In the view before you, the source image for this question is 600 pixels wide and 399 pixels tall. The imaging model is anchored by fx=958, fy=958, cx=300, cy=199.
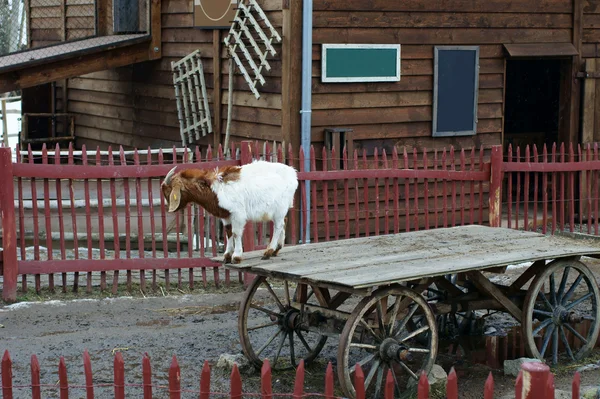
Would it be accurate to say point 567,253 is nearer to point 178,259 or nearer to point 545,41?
point 178,259

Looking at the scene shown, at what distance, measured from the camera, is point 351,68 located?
12117 mm

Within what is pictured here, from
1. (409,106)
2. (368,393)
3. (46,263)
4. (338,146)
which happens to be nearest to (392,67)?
(409,106)

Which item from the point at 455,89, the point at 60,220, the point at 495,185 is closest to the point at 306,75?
the point at 455,89

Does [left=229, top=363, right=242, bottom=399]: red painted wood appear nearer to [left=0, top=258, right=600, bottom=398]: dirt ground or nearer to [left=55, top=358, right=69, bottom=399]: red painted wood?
[left=55, top=358, right=69, bottom=399]: red painted wood

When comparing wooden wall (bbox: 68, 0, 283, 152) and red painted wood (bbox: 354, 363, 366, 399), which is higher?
wooden wall (bbox: 68, 0, 283, 152)

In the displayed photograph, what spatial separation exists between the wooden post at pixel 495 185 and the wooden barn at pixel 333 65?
6.30 feet

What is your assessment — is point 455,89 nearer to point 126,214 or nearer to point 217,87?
point 217,87

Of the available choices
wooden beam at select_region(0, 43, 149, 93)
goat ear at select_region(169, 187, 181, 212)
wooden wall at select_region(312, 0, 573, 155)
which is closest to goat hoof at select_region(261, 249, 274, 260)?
goat ear at select_region(169, 187, 181, 212)

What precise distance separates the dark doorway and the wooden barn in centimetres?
391

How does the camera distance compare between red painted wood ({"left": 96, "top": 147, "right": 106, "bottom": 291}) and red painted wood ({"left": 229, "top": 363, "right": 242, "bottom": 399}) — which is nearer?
red painted wood ({"left": 229, "top": 363, "right": 242, "bottom": 399})

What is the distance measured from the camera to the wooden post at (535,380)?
3.86 metres

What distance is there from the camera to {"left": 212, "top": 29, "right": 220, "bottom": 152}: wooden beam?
13164mm

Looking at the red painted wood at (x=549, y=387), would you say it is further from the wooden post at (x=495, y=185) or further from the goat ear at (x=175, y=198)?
the wooden post at (x=495, y=185)

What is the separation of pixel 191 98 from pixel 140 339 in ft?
20.6
